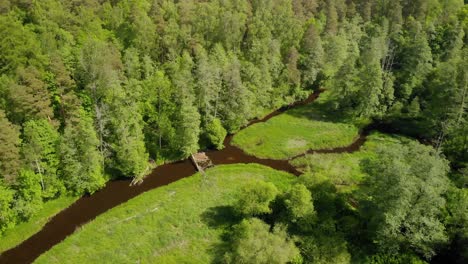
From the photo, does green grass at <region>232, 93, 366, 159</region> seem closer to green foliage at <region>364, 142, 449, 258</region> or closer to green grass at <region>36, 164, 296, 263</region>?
green grass at <region>36, 164, 296, 263</region>

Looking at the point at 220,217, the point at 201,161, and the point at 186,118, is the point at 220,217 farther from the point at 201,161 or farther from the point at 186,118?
the point at 186,118

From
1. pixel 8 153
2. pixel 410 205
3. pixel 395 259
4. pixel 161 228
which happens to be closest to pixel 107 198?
pixel 161 228

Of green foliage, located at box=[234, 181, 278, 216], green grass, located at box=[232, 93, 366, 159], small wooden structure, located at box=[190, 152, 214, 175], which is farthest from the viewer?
green grass, located at box=[232, 93, 366, 159]

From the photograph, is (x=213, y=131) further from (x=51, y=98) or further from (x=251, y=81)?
(x=51, y=98)

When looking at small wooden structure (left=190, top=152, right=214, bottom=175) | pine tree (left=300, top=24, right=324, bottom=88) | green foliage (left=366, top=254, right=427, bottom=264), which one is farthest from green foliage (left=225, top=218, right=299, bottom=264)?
pine tree (left=300, top=24, right=324, bottom=88)

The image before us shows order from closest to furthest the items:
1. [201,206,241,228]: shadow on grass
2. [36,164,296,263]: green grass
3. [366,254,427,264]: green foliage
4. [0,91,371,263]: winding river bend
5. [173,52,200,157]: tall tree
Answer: [366,254,427,264]: green foliage < [36,164,296,263]: green grass < [0,91,371,263]: winding river bend < [201,206,241,228]: shadow on grass < [173,52,200,157]: tall tree

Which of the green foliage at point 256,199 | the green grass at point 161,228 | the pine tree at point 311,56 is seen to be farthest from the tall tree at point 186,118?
the pine tree at point 311,56

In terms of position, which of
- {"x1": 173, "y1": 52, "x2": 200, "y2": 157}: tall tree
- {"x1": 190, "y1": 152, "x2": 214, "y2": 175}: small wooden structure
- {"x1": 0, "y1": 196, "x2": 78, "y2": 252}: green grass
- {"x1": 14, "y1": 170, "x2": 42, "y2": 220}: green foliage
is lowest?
{"x1": 0, "y1": 196, "x2": 78, "y2": 252}: green grass
